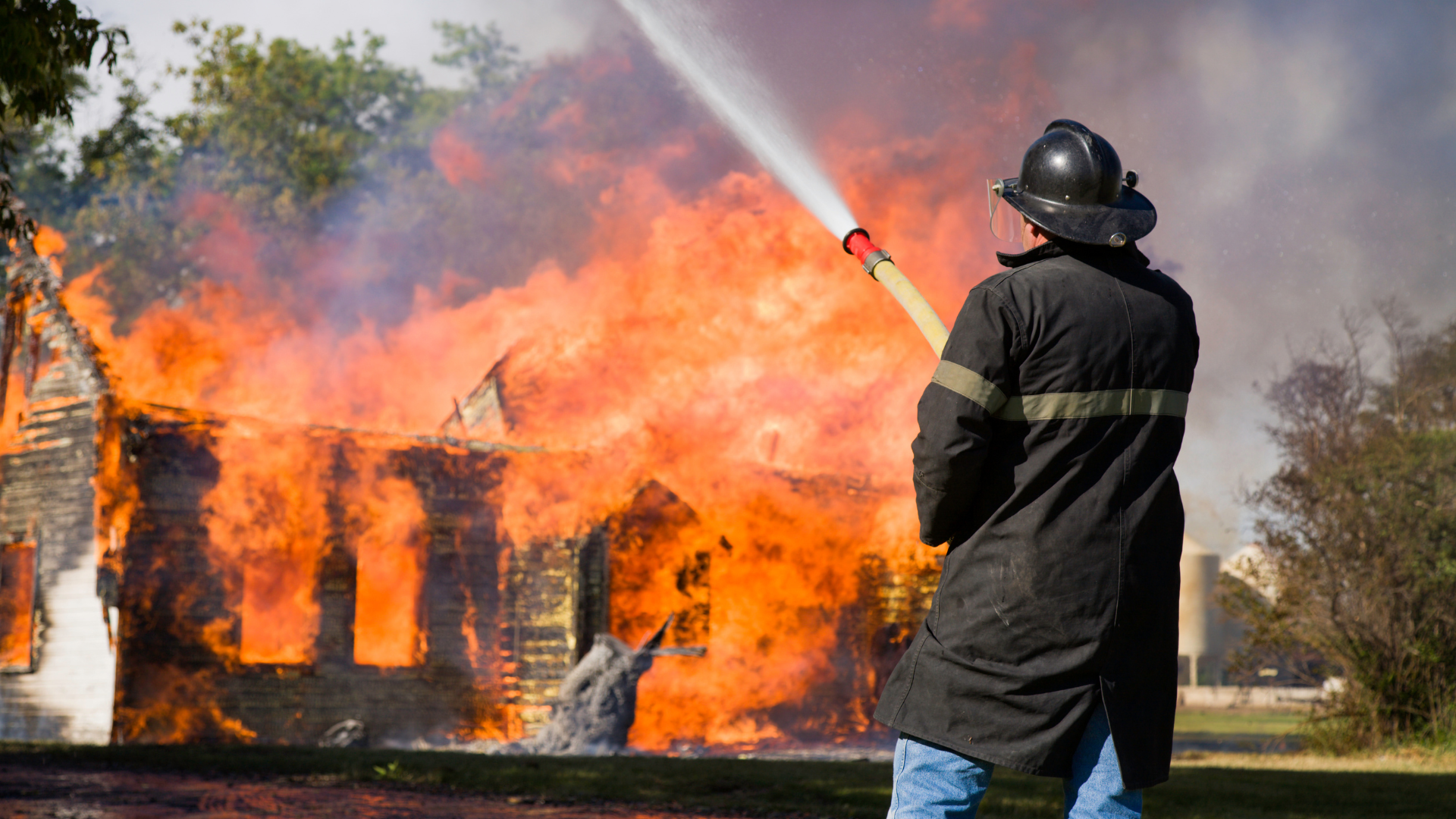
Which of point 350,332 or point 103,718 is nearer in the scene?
point 103,718

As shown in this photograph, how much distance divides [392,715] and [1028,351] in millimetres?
14625

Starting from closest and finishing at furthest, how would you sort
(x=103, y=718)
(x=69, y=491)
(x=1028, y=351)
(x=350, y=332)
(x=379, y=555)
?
1. (x=1028, y=351)
2. (x=103, y=718)
3. (x=69, y=491)
4. (x=379, y=555)
5. (x=350, y=332)

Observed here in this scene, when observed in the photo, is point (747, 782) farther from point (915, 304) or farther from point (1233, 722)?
point (1233, 722)

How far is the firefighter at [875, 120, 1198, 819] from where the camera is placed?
2543mm

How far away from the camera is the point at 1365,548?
15.6 metres

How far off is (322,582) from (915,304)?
541 inches

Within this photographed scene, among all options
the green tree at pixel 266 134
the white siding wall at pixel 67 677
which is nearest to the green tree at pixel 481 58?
the green tree at pixel 266 134

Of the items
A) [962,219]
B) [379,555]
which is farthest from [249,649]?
[962,219]

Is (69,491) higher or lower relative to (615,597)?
higher

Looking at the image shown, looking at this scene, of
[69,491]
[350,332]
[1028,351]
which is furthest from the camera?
[350,332]

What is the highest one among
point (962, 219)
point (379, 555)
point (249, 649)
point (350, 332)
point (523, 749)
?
point (350, 332)

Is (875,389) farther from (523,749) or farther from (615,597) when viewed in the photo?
(523,749)

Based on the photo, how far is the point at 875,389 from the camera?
712 inches

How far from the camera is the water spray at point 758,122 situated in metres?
3.33
